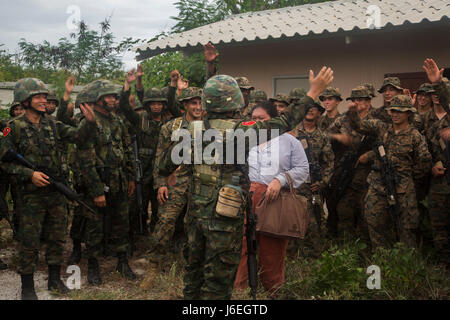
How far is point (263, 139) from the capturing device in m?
Answer: 3.50

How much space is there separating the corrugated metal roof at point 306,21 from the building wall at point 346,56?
32 centimetres

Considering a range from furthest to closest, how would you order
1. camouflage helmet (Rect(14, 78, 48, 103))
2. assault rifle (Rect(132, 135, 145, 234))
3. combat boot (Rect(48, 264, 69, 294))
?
assault rifle (Rect(132, 135, 145, 234)) → combat boot (Rect(48, 264, 69, 294)) → camouflage helmet (Rect(14, 78, 48, 103))

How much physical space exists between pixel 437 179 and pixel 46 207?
4400 mm

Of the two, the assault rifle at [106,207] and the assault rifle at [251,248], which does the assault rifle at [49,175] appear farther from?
the assault rifle at [251,248]

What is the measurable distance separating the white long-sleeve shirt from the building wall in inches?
152

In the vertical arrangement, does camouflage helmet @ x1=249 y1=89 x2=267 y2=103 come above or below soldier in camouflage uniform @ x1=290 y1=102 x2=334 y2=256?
above

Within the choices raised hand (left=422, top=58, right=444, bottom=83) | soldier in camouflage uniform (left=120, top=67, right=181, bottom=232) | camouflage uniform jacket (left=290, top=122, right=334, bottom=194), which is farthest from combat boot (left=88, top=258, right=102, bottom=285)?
raised hand (left=422, top=58, right=444, bottom=83)

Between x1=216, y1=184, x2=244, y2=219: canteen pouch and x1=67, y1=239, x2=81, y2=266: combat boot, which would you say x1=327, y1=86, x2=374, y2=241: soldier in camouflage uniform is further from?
x1=67, y1=239, x2=81, y2=266: combat boot

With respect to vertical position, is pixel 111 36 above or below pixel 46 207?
above

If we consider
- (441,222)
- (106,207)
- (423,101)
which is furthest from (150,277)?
(423,101)

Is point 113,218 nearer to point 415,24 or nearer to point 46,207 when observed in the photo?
point 46,207

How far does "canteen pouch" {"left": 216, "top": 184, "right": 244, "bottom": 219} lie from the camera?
3324 mm

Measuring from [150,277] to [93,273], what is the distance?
27.2 inches
